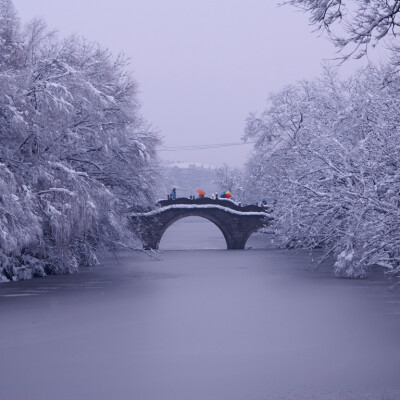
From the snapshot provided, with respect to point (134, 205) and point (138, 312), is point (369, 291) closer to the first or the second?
point (138, 312)

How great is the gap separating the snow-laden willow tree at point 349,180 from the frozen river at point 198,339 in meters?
1.40

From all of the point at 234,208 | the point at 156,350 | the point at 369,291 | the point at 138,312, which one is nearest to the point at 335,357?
the point at 156,350

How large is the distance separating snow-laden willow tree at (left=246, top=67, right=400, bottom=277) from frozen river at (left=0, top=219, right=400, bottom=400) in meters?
1.40

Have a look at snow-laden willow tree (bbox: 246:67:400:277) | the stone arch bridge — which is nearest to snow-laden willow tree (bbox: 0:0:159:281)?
→ snow-laden willow tree (bbox: 246:67:400:277)

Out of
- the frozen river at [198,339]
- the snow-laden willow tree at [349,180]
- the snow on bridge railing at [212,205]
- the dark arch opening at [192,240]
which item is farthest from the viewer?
the dark arch opening at [192,240]

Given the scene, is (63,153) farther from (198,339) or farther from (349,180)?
(198,339)

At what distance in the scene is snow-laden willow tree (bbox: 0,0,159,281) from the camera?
64.7 ft

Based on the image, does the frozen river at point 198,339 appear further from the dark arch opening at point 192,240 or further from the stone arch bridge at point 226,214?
the dark arch opening at point 192,240

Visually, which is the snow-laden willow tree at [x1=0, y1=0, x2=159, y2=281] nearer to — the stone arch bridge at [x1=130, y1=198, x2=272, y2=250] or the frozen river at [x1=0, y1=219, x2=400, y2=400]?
the frozen river at [x1=0, y1=219, x2=400, y2=400]

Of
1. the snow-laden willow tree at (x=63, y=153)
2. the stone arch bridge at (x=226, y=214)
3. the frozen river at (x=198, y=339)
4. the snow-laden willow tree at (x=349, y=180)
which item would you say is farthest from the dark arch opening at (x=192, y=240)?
the frozen river at (x=198, y=339)

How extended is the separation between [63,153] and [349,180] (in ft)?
28.2

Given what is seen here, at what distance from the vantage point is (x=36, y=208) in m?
20.4

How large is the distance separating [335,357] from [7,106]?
37.0 feet

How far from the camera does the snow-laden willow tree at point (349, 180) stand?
1437 cm
